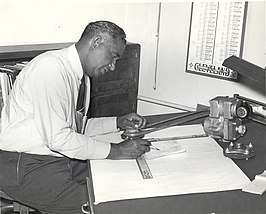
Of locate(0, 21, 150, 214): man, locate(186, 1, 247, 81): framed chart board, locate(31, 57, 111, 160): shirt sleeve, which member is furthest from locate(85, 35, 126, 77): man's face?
locate(186, 1, 247, 81): framed chart board

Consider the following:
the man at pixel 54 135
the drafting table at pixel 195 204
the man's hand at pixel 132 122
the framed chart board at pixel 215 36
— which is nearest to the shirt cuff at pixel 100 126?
the man's hand at pixel 132 122

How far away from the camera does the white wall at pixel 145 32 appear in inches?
123

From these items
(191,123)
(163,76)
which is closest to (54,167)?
(191,123)

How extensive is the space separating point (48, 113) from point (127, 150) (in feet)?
1.14

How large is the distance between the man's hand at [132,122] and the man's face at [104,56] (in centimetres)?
27

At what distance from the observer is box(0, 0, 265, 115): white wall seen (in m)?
3.13

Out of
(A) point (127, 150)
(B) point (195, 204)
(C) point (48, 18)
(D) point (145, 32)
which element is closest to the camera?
(B) point (195, 204)

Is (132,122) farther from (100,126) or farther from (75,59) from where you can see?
(75,59)

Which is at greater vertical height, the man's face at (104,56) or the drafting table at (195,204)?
the man's face at (104,56)

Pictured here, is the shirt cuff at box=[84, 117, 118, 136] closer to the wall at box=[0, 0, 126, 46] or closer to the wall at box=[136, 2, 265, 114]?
the wall at box=[136, 2, 265, 114]

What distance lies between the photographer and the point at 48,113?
198cm

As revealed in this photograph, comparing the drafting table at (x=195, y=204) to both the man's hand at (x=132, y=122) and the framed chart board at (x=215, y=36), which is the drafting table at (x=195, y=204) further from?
the framed chart board at (x=215, y=36)

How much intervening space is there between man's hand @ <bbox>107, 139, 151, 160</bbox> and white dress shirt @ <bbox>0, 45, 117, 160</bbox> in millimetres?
28

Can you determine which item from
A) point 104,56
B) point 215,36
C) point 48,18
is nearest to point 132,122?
point 104,56
